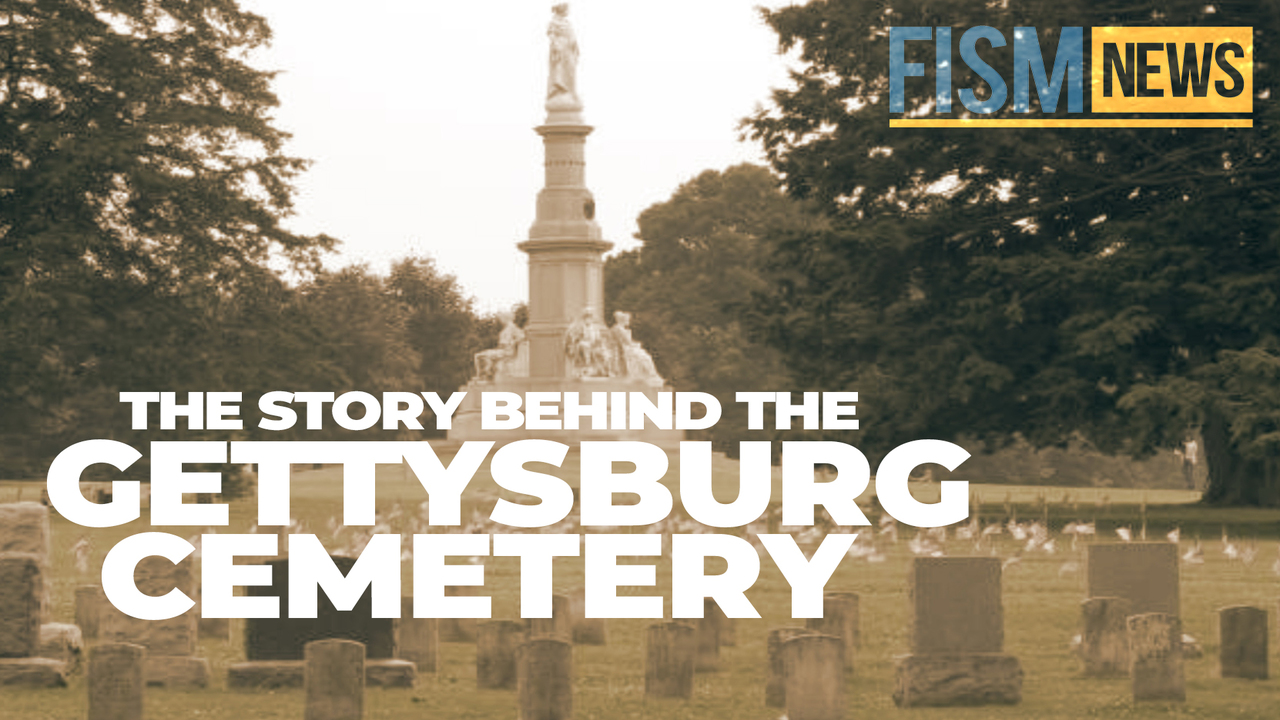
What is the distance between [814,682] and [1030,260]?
21.8 m

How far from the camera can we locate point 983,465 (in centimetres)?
8131

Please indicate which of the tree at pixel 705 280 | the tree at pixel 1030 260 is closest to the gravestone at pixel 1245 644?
the tree at pixel 1030 260

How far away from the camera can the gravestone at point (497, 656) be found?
15.0m

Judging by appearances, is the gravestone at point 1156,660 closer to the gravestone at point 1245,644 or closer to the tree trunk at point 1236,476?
the gravestone at point 1245,644

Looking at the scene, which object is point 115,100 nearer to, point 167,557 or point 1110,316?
point 1110,316

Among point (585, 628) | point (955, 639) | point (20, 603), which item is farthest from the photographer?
point (585, 628)

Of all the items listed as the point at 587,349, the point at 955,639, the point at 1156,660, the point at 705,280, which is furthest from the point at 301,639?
the point at 705,280

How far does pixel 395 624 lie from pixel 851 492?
26823mm

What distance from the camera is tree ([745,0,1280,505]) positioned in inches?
1266

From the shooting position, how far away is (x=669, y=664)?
1410cm

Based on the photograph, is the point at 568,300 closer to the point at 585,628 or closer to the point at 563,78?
the point at 563,78

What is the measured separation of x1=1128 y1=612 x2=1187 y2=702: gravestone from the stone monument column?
155ft

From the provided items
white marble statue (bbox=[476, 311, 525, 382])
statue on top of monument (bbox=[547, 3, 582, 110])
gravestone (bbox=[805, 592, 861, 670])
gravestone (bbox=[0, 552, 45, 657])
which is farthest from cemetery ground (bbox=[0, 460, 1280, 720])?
white marble statue (bbox=[476, 311, 525, 382])

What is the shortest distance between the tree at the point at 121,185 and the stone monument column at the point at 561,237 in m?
16.5
